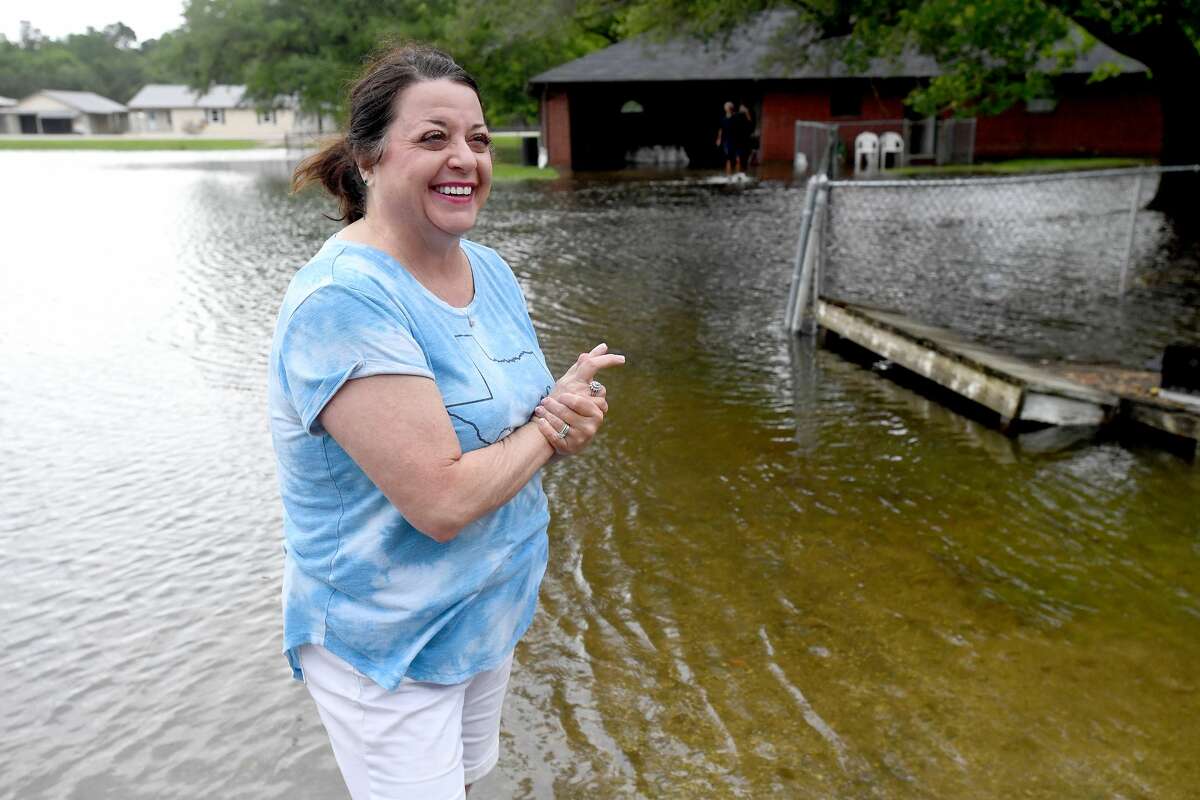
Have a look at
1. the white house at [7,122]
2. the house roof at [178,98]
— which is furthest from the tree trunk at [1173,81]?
the white house at [7,122]

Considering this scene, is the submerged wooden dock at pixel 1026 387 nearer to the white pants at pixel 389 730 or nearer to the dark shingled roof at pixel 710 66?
the white pants at pixel 389 730

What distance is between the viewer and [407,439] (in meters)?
1.80

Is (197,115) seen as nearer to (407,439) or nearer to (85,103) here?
(85,103)

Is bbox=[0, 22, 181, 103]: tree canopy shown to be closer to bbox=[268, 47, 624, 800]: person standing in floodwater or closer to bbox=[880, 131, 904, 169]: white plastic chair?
bbox=[880, 131, 904, 169]: white plastic chair

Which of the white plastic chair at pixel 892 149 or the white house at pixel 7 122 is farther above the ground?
the white house at pixel 7 122

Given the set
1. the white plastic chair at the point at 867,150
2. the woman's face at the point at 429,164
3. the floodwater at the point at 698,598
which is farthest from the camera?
the white plastic chair at the point at 867,150

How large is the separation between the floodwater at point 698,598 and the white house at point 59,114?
105m

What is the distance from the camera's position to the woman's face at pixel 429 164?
6.61 ft

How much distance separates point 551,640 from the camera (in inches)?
164

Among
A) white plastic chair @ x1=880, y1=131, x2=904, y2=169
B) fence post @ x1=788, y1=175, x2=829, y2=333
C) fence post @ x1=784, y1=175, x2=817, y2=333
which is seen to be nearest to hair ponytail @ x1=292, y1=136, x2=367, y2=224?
fence post @ x1=784, y1=175, x2=817, y2=333

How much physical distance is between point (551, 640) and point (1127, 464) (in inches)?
148

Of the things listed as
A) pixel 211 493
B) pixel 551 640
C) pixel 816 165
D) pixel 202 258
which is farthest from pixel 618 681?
pixel 816 165

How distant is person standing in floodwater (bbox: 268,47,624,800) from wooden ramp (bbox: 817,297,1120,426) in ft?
16.6

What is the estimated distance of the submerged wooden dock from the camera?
643 centimetres
